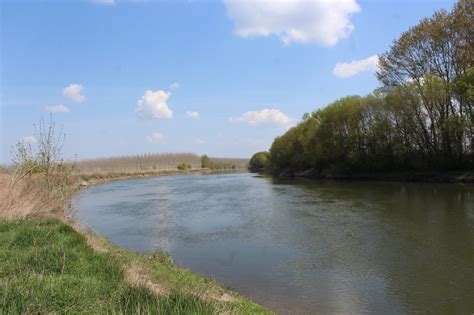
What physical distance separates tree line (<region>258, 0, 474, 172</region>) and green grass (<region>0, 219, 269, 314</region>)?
117ft

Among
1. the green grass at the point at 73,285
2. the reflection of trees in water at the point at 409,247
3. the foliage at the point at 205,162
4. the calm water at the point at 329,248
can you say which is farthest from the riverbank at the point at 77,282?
the foliage at the point at 205,162

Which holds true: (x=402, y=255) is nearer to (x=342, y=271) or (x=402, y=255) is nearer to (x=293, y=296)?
(x=342, y=271)

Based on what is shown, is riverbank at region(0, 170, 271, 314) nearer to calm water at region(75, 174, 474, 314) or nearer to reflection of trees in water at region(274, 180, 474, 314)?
calm water at region(75, 174, 474, 314)

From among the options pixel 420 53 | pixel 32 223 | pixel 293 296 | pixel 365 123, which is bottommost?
pixel 293 296

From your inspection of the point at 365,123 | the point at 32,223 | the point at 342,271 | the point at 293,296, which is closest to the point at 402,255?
the point at 342,271

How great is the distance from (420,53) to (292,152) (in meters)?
34.4

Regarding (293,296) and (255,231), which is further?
(255,231)

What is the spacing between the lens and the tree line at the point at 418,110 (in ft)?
120

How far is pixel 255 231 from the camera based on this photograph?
1748 cm

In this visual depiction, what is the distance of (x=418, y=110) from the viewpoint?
41.7 meters

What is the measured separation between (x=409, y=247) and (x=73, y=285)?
37.7 feet

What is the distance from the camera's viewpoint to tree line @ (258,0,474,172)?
36.6 m

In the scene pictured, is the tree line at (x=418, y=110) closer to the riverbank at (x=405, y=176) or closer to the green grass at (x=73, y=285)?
the riverbank at (x=405, y=176)

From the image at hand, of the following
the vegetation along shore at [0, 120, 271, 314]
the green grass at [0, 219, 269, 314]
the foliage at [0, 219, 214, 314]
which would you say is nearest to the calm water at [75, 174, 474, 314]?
the vegetation along shore at [0, 120, 271, 314]
